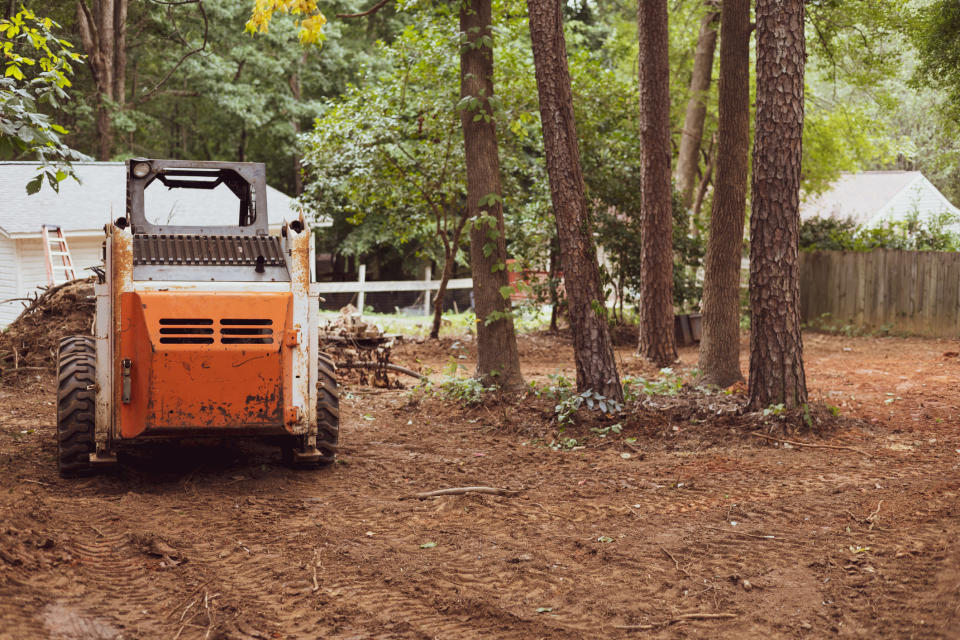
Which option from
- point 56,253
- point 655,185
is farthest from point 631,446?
point 56,253

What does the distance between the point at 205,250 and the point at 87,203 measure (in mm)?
15190

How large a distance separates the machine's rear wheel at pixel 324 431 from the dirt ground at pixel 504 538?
14 centimetres

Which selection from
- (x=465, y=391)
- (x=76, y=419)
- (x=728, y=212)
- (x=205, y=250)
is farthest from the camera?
(x=728, y=212)

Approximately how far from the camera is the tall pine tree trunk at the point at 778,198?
8570 mm

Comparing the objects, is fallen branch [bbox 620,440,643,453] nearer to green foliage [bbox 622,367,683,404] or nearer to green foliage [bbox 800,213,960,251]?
green foliage [bbox 622,367,683,404]

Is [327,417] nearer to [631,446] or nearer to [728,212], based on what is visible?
[631,446]

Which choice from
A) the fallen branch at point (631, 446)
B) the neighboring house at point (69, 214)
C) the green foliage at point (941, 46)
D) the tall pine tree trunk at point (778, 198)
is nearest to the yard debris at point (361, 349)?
the fallen branch at point (631, 446)

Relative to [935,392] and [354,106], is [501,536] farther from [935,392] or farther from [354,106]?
[354,106]

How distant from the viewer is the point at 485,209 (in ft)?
36.6

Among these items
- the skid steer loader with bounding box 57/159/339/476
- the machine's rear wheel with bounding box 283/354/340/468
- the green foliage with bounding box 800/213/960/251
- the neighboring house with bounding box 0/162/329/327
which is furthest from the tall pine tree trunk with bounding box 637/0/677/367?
the green foliage with bounding box 800/213/960/251

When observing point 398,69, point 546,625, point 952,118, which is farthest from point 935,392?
point 398,69

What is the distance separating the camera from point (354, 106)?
17.3 metres

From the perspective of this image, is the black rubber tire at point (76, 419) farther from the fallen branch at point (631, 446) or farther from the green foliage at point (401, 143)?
the green foliage at point (401, 143)

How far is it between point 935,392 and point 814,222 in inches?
482
